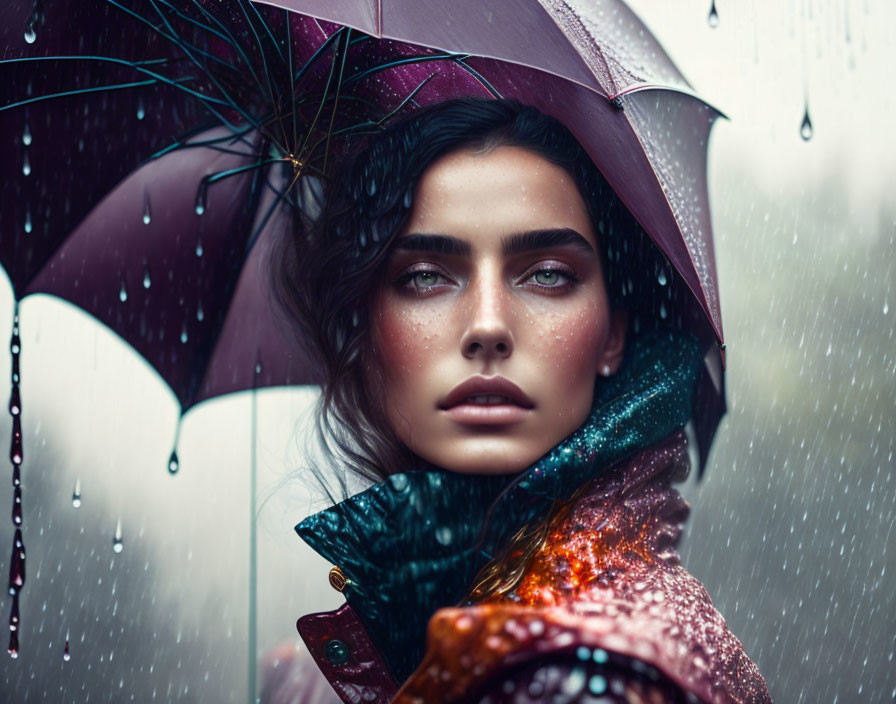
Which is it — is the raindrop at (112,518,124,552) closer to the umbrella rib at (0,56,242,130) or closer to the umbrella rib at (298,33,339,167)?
the umbrella rib at (0,56,242,130)

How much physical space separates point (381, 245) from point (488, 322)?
1.10 feet

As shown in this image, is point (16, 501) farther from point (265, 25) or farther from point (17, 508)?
point (265, 25)

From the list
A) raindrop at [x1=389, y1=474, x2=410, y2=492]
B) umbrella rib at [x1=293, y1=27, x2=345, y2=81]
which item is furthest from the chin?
umbrella rib at [x1=293, y1=27, x2=345, y2=81]

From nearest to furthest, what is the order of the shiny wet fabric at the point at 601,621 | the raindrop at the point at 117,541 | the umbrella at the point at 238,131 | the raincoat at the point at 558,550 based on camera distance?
the shiny wet fabric at the point at 601,621
the raincoat at the point at 558,550
the umbrella at the point at 238,131
the raindrop at the point at 117,541

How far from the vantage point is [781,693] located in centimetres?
416

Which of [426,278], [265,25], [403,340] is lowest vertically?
[403,340]

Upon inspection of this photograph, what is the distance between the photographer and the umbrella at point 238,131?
5.77 feet

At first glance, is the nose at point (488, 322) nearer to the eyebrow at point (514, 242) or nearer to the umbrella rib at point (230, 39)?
the eyebrow at point (514, 242)

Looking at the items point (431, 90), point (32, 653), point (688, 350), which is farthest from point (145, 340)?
point (32, 653)

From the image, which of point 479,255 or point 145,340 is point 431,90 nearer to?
point 479,255

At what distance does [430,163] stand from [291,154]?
41 cm

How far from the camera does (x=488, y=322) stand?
5.92 ft

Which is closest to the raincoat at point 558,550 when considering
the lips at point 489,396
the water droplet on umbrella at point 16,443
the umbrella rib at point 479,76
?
the lips at point 489,396

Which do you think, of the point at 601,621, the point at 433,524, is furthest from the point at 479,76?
the point at 601,621
